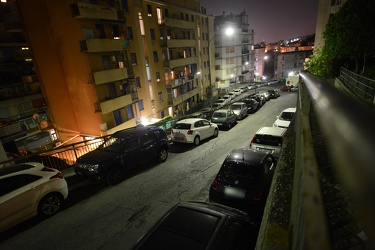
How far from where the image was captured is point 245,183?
611 cm

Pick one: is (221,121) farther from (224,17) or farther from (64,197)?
(224,17)

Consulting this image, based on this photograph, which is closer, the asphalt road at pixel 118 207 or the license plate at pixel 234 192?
the asphalt road at pixel 118 207

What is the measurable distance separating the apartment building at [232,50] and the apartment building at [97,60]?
24.8 meters

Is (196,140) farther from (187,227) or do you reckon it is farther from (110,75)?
(110,75)

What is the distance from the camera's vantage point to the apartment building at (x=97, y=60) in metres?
16.9

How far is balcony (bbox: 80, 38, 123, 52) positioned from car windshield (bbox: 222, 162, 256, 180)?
604 inches

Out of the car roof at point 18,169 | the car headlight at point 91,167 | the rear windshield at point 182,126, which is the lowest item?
the rear windshield at point 182,126

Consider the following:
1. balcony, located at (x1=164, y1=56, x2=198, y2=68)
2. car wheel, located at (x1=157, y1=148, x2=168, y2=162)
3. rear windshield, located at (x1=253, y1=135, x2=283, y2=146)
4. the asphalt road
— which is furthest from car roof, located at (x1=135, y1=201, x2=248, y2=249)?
balcony, located at (x1=164, y1=56, x2=198, y2=68)

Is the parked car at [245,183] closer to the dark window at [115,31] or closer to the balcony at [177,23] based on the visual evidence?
the dark window at [115,31]

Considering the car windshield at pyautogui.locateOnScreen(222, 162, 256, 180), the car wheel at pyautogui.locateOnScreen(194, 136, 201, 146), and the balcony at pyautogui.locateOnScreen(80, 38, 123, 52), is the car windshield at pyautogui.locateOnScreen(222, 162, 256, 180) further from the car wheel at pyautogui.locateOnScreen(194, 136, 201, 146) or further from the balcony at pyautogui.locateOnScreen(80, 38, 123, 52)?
the balcony at pyautogui.locateOnScreen(80, 38, 123, 52)

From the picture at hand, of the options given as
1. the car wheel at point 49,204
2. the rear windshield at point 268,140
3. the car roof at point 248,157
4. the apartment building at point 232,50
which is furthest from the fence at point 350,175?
the apartment building at point 232,50

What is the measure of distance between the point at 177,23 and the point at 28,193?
29.8m

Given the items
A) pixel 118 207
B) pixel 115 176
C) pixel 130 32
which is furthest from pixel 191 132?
pixel 130 32

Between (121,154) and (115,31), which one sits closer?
(121,154)
